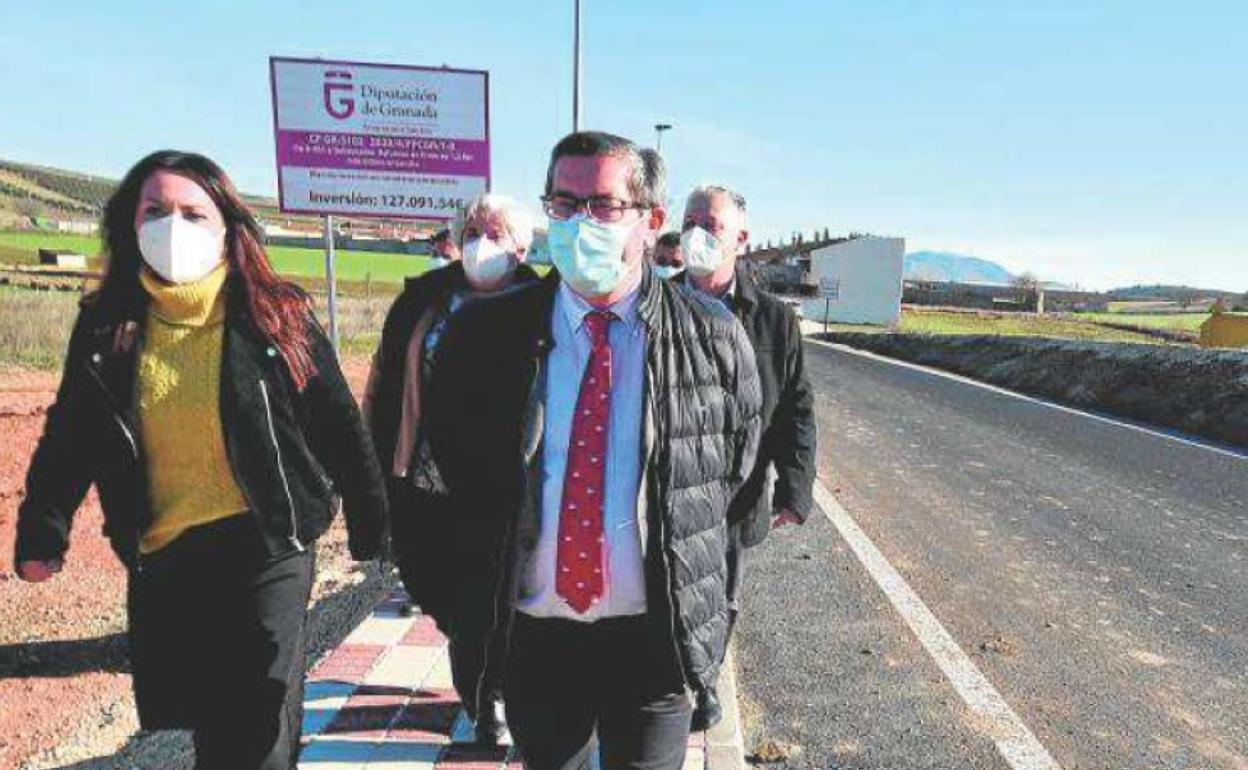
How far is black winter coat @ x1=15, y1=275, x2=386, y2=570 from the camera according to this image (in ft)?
7.30

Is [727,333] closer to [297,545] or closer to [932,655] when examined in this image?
[297,545]

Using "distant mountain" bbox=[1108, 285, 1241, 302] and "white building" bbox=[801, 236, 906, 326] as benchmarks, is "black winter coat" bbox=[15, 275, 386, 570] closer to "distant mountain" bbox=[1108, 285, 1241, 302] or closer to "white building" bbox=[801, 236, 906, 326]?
"white building" bbox=[801, 236, 906, 326]

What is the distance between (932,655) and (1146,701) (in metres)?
0.92

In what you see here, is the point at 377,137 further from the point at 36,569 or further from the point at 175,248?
the point at 36,569

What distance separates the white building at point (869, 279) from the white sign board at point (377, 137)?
131ft

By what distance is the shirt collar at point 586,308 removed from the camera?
6.39 feet

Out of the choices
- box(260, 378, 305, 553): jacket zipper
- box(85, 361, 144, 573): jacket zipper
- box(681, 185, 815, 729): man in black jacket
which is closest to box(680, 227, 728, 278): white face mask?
box(681, 185, 815, 729): man in black jacket

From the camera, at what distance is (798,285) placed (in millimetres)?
56875

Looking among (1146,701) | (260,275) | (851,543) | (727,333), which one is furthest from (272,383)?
(851,543)

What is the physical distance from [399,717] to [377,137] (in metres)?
5.74

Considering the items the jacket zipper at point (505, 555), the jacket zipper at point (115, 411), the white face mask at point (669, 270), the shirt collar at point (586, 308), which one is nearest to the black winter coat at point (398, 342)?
the white face mask at point (669, 270)

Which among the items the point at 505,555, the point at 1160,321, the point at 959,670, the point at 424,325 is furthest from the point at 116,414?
the point at 1160,321

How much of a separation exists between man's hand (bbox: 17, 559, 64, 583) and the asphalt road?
255 cm

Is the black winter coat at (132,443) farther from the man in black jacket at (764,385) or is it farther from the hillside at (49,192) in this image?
the hillside at (49,192)
